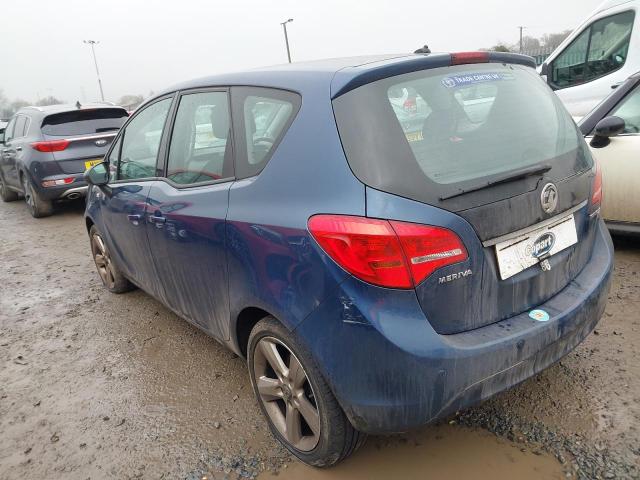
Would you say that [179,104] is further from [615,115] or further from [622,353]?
[615,115]

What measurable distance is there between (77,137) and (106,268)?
12.9 ft

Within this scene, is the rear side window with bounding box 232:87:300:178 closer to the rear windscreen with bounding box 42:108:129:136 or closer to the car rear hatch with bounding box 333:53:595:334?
the car rear hatch with bounding box 333:53:595:334

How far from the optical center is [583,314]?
209 cm

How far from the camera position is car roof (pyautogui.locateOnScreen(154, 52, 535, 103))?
1918mm

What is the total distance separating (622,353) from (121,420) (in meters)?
2.72

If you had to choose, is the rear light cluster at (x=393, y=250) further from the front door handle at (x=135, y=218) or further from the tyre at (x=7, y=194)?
the tyre at (x=7, y=194)

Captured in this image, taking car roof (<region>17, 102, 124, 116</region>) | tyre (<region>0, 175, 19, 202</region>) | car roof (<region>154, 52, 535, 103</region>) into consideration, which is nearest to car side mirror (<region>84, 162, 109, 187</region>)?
car roof (<region>154, 52, 535, 103</region>)

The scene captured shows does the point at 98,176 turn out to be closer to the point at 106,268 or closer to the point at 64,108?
the point at 106,268

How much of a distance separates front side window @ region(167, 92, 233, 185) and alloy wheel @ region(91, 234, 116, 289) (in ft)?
5.73

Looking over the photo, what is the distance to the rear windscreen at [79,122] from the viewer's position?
7562mm

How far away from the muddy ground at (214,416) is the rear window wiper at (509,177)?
1.12 metres

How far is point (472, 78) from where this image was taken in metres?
2.11

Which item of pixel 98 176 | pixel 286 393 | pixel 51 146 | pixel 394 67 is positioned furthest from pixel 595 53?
pixel 51 146

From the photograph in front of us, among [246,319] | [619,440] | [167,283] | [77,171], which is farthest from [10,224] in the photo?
[619,440]
